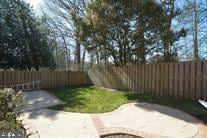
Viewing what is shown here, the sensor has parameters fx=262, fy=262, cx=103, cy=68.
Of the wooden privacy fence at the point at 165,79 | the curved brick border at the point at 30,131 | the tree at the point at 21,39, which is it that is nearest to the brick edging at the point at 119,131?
the curved brick border at the point at 30,131

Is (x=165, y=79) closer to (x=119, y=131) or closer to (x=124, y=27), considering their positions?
(x=124, y=27)

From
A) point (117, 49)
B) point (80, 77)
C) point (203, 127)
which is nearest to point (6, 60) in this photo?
point (80, 77)

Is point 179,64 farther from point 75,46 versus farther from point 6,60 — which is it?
point 75,46

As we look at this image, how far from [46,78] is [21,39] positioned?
432 cm

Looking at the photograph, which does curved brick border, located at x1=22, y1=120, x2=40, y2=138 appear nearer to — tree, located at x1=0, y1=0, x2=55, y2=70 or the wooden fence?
the wooden fence

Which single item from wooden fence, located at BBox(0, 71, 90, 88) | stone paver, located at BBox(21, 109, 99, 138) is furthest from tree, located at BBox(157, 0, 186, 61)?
wooden fence, located at BBox(0, 71, 90, 88)

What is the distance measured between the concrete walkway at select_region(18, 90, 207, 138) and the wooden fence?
24.2 ft

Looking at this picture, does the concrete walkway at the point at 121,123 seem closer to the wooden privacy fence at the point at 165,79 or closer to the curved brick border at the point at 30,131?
the curved brick border at the point at 30,131

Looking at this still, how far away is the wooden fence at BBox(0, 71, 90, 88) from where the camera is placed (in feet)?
49.9

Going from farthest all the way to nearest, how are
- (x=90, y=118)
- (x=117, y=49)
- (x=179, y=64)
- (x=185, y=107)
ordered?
(x=117, y=49)
(x=179, y=64)
(x=185, y=107)
(x=90, y=118)

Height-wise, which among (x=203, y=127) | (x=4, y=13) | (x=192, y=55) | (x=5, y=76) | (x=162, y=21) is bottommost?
(x=203, y=127)

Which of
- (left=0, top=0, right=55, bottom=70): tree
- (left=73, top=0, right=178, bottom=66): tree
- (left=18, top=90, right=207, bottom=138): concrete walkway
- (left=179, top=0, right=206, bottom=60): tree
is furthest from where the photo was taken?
(left=0, top=0, right=55, bottom=70): tree

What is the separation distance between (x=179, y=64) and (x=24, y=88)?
895 cm

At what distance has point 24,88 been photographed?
49.1 ft
